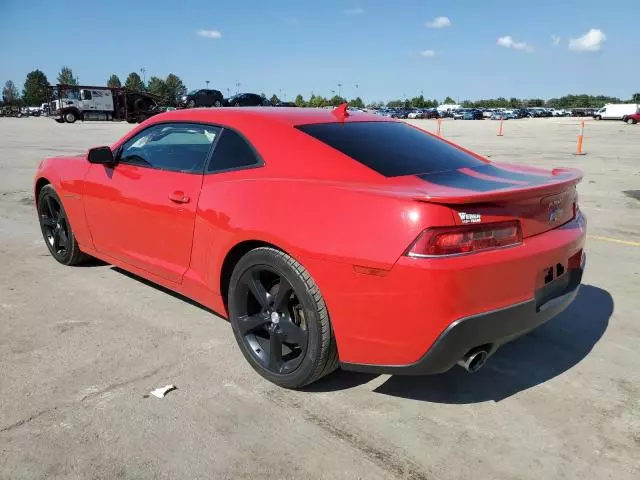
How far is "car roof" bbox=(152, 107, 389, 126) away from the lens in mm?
3332

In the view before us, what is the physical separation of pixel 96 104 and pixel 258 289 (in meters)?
42.6

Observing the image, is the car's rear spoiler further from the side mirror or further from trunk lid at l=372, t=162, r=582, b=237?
the side mirror

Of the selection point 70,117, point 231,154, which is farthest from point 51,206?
point 70,117

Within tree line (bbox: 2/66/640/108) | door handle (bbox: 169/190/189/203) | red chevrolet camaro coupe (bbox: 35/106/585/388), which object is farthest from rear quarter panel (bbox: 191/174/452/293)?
tree line (bbox: 2/66/640/108)

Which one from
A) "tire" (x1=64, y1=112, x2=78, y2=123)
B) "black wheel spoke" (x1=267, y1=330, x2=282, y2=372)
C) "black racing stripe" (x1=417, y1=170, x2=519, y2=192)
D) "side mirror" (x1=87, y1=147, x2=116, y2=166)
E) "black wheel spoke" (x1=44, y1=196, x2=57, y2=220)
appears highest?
"tire" (x1=64, y1=112, x2=78, y2=123)

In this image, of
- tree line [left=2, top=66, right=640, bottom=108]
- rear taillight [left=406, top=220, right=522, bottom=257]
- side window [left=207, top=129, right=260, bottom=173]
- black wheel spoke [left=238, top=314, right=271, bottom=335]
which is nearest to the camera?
rear taillight [left=406, top=220, right=522, bottom=257]

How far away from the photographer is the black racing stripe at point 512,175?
284cm

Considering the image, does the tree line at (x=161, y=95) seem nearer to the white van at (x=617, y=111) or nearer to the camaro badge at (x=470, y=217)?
the white van at (x=617, y=111)

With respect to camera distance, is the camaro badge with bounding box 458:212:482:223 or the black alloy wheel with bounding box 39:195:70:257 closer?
the camaro badge with bounding box 458:212:482:223

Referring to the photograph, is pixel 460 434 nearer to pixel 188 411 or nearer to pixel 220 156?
pixel 188 411

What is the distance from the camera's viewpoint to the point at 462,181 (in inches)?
108

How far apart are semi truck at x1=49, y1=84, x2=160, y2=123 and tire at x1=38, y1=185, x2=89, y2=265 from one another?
38466 millimetres

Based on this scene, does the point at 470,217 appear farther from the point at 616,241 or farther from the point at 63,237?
the point at 616,241

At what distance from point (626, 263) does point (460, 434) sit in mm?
3567
